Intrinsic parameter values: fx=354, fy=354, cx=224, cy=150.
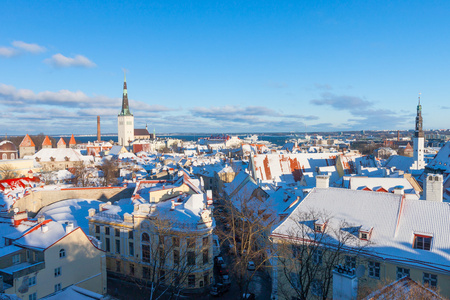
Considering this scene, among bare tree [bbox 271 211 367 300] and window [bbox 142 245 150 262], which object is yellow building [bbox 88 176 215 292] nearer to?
window [bbox 142 245 150 262]

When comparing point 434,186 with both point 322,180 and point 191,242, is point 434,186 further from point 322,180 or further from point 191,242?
point 191,242

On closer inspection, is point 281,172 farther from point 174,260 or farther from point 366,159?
point 174,260

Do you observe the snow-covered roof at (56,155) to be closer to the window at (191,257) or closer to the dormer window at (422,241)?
the window at (191,257)

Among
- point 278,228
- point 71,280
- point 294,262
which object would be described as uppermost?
point 278,228

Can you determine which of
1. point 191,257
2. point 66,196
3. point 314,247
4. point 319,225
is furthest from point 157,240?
point 66,196

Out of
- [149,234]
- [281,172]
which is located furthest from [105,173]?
[149,234]

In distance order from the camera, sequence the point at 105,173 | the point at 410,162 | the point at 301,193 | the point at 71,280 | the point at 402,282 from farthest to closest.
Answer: the point at 105,173 < the point at 410,162 < the point at 301,193 < the point at 71,280 < the point at 402,282

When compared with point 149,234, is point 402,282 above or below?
above
